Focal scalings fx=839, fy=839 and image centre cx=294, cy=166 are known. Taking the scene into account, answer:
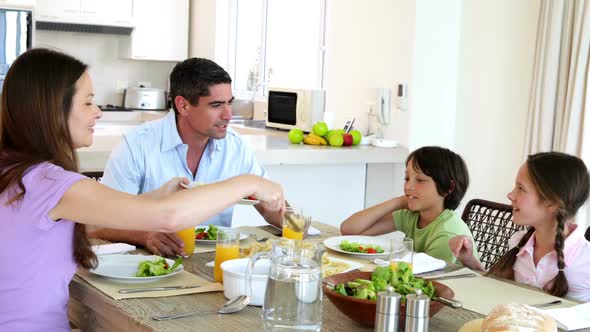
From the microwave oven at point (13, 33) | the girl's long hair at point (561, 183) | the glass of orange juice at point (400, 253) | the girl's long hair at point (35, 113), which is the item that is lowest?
the glass of orange juice at point (400, 253)

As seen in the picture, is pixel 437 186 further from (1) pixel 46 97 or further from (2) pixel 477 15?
(2) pixel 477 15

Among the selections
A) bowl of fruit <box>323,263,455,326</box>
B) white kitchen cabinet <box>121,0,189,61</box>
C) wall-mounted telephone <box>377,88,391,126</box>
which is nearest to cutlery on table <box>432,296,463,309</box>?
bowl of fruit <box>323,263,455,326</box>

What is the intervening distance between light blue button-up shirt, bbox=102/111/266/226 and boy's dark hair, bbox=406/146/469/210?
2.22ft

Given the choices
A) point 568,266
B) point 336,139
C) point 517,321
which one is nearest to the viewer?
point 517,321

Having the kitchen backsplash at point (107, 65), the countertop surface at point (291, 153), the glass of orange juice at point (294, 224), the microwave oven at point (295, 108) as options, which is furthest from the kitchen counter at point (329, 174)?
the kitchen backsplash at point (107, 65)

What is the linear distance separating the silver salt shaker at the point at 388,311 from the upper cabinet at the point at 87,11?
5215mm

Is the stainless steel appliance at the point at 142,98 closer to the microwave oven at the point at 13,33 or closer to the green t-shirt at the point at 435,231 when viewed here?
the microwave oven at the point at 13,33

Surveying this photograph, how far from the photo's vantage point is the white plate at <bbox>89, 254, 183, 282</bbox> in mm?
1975

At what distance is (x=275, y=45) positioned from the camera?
6.25 metres

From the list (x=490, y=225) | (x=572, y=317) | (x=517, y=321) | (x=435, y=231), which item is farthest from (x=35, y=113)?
(x=490, y=225)

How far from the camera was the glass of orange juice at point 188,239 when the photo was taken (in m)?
2.27

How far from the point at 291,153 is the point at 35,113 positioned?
7.52 ft

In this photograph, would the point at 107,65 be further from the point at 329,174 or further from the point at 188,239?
the point at 188,239

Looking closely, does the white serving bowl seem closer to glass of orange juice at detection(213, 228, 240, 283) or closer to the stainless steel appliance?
glass of orange juice at detection(213, 228, 240, 283)
